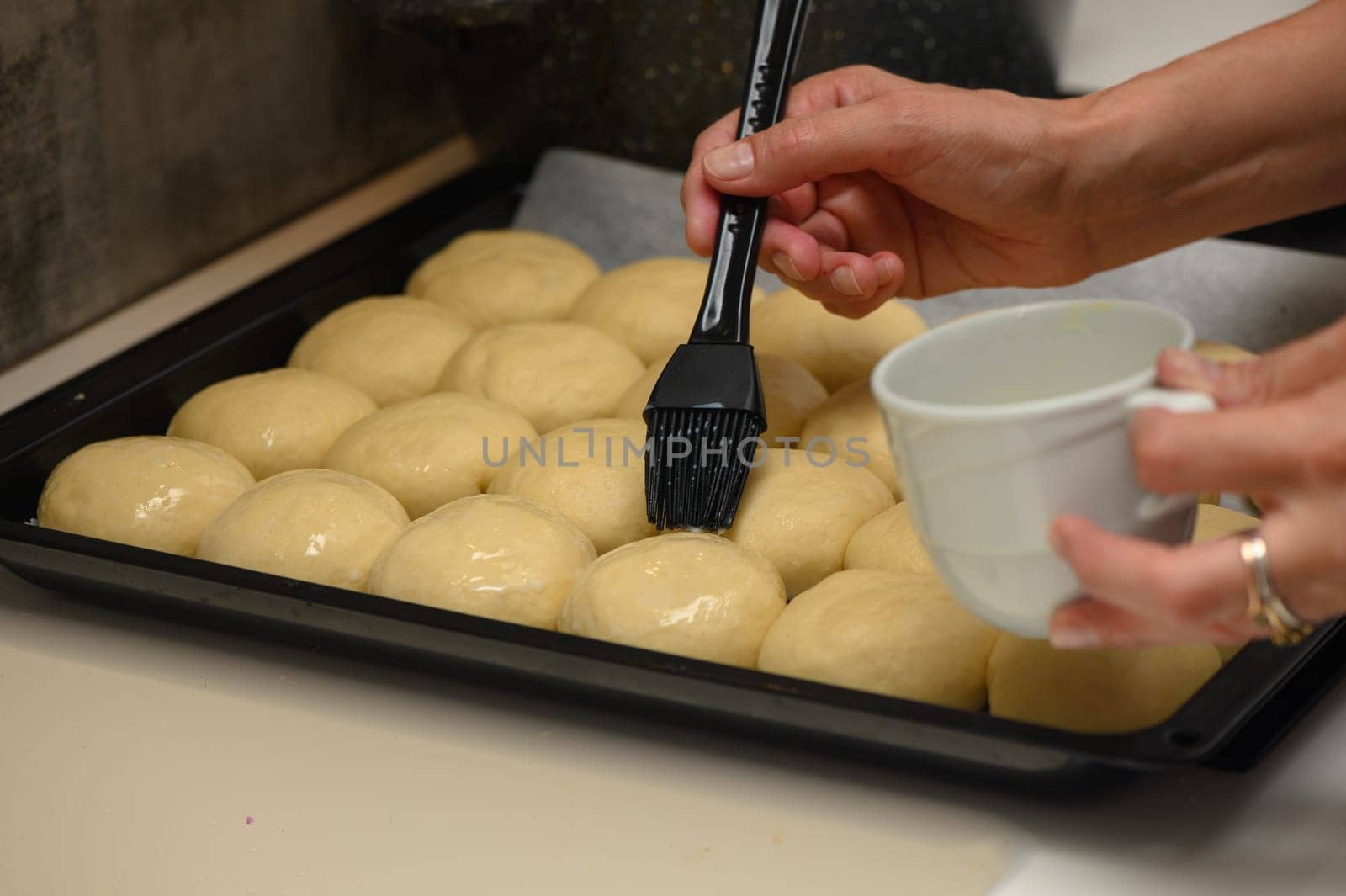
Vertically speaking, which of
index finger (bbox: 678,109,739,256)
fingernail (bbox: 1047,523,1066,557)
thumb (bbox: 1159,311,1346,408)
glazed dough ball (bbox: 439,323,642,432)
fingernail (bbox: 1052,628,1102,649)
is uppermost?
thumb (bbox: 1159,311,1346,408)

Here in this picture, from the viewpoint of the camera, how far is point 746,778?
962 mm

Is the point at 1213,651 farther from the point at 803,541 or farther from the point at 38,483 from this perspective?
the point at 38,483

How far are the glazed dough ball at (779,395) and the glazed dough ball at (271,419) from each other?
324mm

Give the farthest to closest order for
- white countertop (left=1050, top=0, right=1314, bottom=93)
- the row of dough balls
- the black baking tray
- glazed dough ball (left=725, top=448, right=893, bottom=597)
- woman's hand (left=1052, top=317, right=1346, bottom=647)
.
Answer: white countertop (left=1050, top=0, right=1314, bottom=93) < glazed dough ball (left=725, top=448, right=893, bottom=597) < the row of dough balls < the black baking tray < woman's hand (left=1052, top=317, right=1346, bottom=647)

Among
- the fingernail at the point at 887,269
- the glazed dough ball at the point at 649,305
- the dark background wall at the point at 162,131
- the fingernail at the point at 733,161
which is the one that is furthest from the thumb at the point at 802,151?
the dark background wall at the point at 162,131

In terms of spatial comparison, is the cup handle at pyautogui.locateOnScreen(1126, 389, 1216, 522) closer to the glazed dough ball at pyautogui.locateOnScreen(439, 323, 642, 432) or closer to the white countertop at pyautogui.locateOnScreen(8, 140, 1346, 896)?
the white countertop at pyautogui.locateOnScreen(8, 140, 1346, 896)

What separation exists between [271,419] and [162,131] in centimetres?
61

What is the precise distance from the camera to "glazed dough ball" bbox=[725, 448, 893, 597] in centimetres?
119

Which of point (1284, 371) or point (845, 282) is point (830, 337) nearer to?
point (845, 282)

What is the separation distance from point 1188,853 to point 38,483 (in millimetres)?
1153

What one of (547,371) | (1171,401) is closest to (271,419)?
(547,371)

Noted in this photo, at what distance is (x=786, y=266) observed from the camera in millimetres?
1341

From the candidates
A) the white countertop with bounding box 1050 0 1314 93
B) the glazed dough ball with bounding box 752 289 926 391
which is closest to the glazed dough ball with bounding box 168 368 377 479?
the glazed dough ball with bounding box 752 289 926 391

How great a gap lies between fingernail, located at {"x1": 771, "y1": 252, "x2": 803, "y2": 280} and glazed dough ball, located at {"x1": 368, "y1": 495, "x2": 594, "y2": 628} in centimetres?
39
